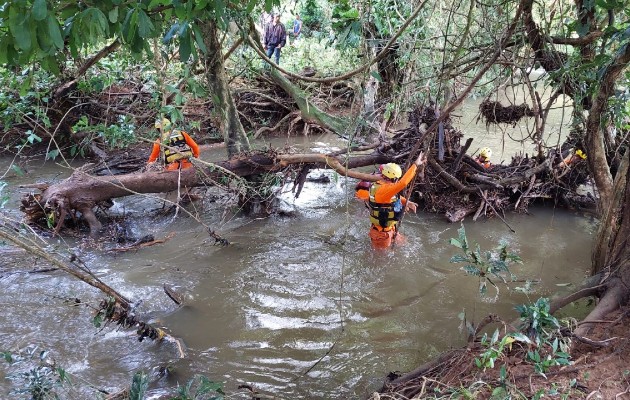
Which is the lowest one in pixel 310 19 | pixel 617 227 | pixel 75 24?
pixel 617 227

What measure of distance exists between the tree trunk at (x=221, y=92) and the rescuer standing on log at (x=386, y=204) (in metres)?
2.01

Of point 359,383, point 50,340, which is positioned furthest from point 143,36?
point 50,340

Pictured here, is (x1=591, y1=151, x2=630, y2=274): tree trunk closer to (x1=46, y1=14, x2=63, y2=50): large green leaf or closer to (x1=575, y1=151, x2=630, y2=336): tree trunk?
(x1=575, y1=151, x2=630, y2=336): tree trunk

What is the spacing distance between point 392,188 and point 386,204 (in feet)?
1.07

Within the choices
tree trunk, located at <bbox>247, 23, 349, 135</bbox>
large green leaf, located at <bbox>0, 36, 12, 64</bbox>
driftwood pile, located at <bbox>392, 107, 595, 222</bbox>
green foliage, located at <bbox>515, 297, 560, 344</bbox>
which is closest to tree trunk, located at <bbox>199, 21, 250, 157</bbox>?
tree trunk, located at <bbox>247, 23, 349, 135</bbox>

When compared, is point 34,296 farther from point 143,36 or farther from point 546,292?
point 546,292

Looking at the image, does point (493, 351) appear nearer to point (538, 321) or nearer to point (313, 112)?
point (538, 321)

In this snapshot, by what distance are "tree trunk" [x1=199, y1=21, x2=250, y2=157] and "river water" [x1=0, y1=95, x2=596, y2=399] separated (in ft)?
3.79

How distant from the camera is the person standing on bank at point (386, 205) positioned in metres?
5.83

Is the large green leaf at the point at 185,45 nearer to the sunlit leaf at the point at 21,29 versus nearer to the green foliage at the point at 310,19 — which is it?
the sunlit leaf at the point at 21,29

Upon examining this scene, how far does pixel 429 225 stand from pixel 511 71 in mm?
3191

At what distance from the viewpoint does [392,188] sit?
5.73 metres

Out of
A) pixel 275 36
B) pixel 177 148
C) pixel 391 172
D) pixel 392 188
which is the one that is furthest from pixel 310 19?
pixel 392 188

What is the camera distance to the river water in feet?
12.9
